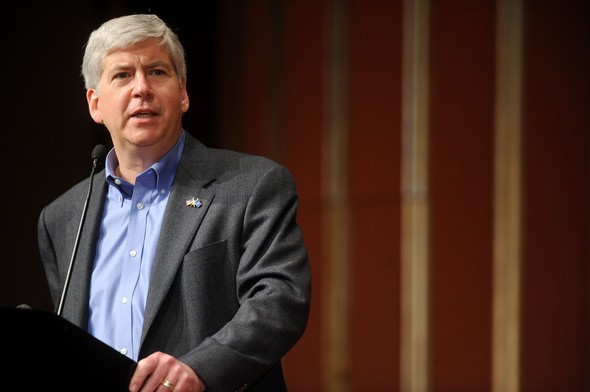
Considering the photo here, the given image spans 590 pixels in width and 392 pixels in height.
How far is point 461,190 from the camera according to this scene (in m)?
4.01

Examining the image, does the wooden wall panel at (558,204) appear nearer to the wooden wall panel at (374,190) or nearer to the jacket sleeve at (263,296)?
the wooden wall panel at (374,190)

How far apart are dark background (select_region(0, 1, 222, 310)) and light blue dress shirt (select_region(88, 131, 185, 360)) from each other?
6.17 ft

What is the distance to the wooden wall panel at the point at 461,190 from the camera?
3.95m

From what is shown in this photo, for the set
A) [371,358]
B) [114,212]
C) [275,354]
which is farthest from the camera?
[371,358]

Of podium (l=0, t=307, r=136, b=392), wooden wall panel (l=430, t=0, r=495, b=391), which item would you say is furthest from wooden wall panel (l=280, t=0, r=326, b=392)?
podium (l=0, t=307, r=136, b=392)

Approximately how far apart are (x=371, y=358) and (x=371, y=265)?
436 mm

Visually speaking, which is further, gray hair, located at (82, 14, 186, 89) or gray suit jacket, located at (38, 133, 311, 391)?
gray hair, located at (82, 14, 186, 89)

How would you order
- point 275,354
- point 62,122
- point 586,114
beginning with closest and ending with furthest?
1. point 275,354
2. point 586,114
3. point 62,122

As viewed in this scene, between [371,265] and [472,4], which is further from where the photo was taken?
[371,265]

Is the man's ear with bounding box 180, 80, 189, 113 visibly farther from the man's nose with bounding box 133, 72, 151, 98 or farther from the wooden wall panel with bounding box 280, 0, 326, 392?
the wooden wall panel with bounding box 280, 0, 326, 392

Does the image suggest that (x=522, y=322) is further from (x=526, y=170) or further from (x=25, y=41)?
(x=25, y=41)

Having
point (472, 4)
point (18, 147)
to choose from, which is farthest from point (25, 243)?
point (472, 4)

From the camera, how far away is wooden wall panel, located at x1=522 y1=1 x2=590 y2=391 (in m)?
3.70

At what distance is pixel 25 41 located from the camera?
12.9ft
